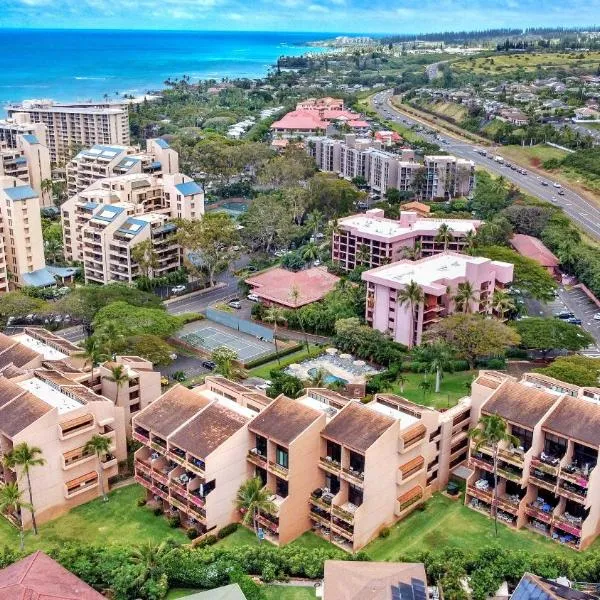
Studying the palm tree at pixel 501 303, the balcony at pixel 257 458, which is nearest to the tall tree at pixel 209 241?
the palm tree at pixel 501 303

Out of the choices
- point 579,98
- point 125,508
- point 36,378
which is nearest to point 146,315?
point 36,378

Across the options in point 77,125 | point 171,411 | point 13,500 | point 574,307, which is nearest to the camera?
point 13,500

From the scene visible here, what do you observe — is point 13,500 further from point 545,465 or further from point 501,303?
point 501,303

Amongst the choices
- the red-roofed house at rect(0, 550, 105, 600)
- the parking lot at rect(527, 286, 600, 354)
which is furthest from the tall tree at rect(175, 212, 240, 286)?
the red-roofed house at rect(0, 550, 105, 600)

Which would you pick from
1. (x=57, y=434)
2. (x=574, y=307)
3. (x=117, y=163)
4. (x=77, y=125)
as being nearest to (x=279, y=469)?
(x=57, y=434)

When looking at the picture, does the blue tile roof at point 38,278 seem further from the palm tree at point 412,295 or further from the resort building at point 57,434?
the palm tree at point 412,295

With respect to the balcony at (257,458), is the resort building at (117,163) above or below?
above
